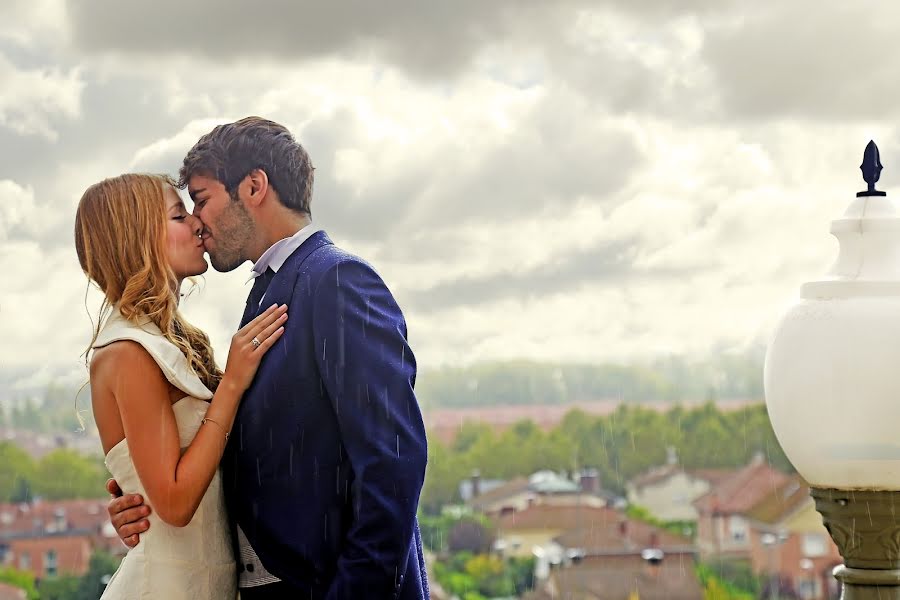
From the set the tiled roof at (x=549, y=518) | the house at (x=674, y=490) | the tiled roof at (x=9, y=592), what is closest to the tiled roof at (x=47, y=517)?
the tiled roof at (x=9, y=592)

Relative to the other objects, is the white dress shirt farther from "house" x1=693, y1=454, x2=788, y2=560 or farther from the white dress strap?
"house" x1=693, y1=454, x2=788, y2=560

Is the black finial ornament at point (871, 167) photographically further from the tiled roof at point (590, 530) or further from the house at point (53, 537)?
the tiled roof at point (590, 530)

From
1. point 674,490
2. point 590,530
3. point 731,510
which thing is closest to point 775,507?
point 731,510

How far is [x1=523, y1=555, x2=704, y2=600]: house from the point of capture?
38.3 metres

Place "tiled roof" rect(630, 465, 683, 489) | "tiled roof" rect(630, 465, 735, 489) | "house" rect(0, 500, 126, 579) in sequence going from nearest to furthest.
Answer: "house" rect(0, 500, 126, 579), "tiled roof" rect(630, 465, 735, 489), "tiled roof" rect(630, 465, 683, 489)

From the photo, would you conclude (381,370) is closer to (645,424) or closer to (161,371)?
(161,371)

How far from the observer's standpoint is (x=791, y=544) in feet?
119

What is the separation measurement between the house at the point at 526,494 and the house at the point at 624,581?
8.48ft

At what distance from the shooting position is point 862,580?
2.52 metres

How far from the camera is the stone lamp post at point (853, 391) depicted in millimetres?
2473

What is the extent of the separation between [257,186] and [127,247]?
32 centimetres

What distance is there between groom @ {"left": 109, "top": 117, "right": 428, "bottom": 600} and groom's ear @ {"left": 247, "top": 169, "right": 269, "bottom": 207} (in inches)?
6.0

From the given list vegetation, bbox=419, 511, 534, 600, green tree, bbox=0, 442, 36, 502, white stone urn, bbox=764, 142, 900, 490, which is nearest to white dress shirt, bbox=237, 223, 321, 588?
white stone urn, bbox=764, 142, 900, 490

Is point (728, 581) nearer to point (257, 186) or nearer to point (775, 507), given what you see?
Answer: point (775, 507)
